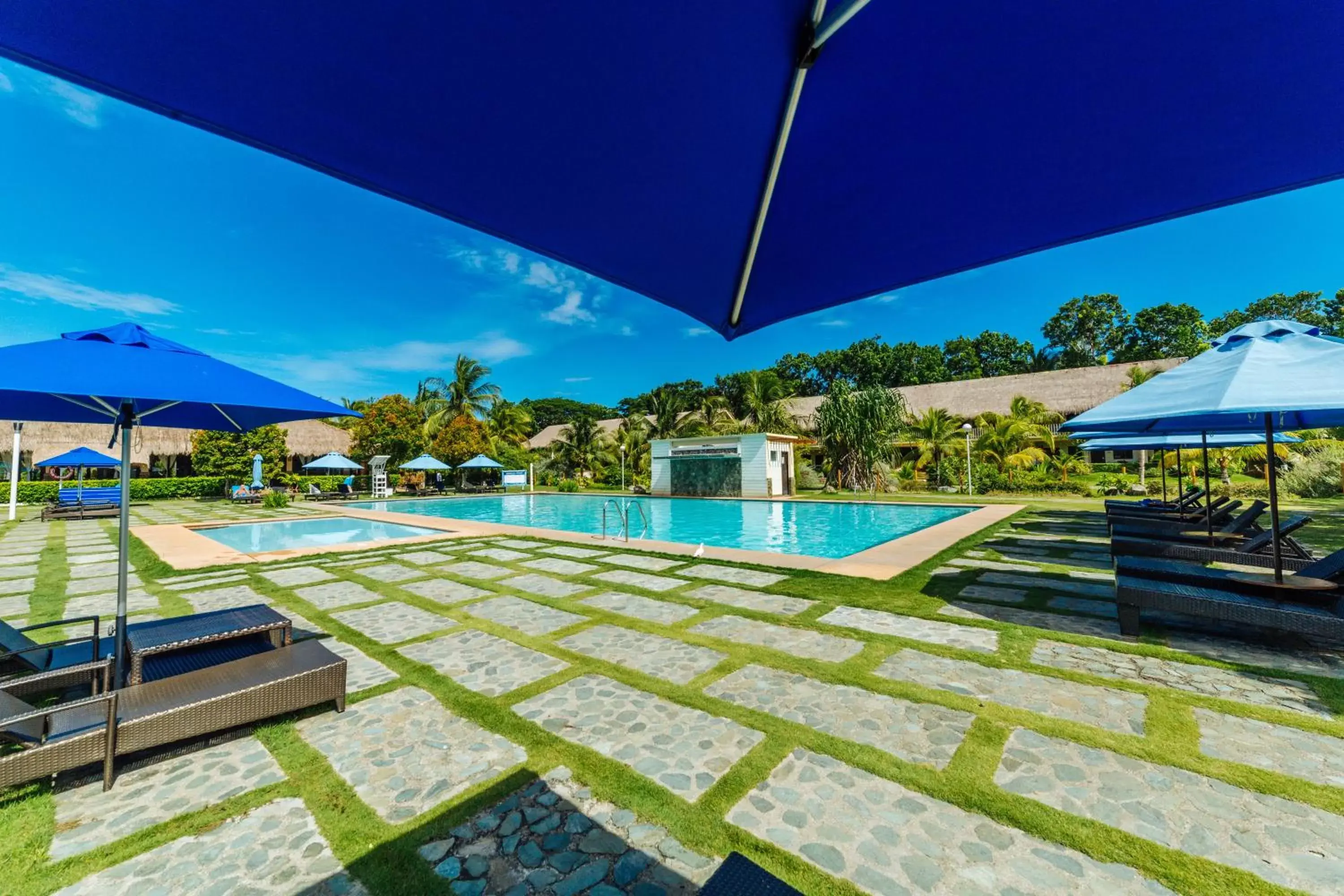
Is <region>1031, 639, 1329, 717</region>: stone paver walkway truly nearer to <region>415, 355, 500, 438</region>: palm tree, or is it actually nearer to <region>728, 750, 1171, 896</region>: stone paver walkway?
<region>728, 750, 1171, 896</region>: stone paver walkway

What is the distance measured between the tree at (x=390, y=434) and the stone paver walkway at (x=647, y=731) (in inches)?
1137

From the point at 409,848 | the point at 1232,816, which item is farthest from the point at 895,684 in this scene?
the point at 409,848

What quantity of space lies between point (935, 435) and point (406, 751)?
24296 millimetres

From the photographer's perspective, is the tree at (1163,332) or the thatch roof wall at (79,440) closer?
the thatch roof wall at (79,440)

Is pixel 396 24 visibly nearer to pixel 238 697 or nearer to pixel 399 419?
pixel 238 697

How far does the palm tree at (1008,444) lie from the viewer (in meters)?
21.4

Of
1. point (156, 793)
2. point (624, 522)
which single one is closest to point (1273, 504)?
point (156, 793)

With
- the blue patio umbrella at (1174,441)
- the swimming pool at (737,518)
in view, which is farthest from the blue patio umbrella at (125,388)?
the blue patio umbrella at (1174,441)

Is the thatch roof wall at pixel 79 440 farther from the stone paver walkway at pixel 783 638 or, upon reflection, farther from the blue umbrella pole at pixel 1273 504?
the blue umbrella pole at pixel 1273 504

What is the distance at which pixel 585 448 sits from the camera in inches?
1307

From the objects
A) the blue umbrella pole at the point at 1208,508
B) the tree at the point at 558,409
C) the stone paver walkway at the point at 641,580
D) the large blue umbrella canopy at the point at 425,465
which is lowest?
the stone paver walkway at the point at 641,580

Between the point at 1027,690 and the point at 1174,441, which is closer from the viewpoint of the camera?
the point at 1027,690

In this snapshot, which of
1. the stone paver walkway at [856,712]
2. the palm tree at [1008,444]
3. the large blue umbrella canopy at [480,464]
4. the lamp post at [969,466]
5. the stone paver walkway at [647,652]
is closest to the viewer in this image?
Result: the stone paver walkway at [856,712]

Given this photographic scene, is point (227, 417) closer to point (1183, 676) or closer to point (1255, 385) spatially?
point (1183, 676)
